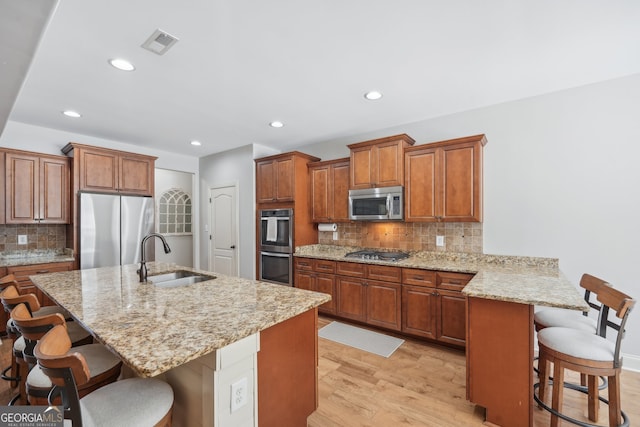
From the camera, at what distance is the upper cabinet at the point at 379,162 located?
11.4 ft

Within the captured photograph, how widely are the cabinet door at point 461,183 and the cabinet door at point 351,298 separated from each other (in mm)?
1338

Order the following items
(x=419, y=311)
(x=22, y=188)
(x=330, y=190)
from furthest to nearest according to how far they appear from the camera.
Answer: (x=330, y=190), (x=22, y=188), (x=419, y=311)

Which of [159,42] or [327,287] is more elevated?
[159,42]

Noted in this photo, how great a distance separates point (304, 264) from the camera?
13.3 feet

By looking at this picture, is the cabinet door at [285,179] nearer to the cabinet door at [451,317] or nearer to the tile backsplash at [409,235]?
the tile backsplash at [409,235]

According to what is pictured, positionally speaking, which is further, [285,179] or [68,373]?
[285,179]

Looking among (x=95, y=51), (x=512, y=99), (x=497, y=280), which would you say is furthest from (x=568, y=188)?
(x=95, y=51)

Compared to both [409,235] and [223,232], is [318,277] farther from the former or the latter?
→ [223,232]

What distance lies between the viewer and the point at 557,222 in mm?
2842

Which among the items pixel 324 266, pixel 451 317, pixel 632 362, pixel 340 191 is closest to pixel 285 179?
pixel 340 191

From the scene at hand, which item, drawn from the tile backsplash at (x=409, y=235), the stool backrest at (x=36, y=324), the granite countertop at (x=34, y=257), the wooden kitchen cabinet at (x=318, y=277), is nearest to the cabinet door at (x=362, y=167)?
the tile backsplash at (x=409, y=235)

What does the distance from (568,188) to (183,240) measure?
6548 millimetres

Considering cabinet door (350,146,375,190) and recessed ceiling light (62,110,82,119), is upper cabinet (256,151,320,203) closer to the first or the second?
cabinet door (350,146,375,190)

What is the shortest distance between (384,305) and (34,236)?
185 inches
